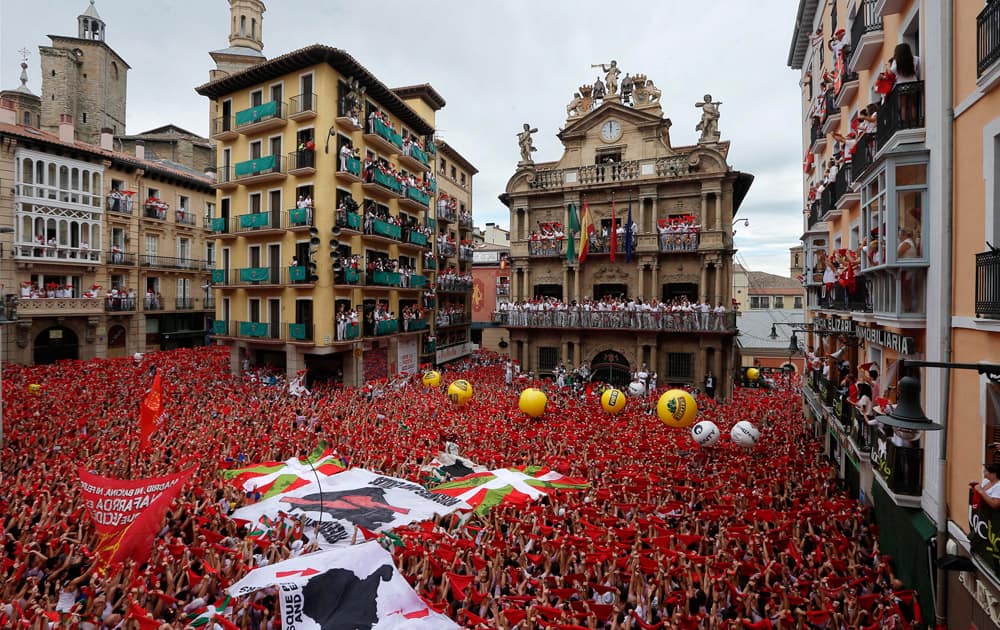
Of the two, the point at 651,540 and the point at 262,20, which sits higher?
the point at 262,20

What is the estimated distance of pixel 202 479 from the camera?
1227 centimetres

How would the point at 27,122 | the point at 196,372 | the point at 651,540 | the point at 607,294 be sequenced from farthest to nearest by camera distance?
the point at 27,122
the point at 607,294
the point at 196,372
the point at 651,540

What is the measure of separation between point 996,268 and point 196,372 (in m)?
32.1

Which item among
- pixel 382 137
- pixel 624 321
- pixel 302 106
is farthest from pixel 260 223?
pixel 624 321

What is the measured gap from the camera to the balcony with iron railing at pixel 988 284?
668 cm

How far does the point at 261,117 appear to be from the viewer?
26.0 meters

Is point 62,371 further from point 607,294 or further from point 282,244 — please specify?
point 607,294

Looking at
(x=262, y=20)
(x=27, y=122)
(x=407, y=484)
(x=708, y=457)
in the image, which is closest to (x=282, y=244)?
(x=407, y=484)

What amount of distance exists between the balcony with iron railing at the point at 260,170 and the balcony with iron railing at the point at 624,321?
50.0 feet

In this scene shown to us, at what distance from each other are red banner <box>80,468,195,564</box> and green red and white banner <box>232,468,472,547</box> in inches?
76.8

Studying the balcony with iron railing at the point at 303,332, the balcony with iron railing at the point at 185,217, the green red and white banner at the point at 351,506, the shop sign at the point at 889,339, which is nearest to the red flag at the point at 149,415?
the green red and white banner at the point at 351,506

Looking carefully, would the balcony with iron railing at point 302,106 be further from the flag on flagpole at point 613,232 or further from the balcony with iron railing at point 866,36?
the balcony with iron railing at point 866,36

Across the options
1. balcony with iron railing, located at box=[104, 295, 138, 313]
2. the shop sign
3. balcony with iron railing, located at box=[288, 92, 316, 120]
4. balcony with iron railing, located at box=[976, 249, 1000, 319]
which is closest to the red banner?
balcony with iron railing, located at box=[976, 249, 1000, 319]

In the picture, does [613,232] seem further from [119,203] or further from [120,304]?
[119,203]
